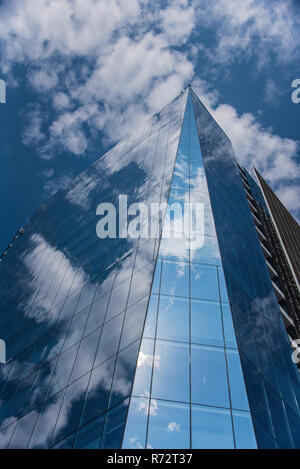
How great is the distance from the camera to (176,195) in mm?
23609

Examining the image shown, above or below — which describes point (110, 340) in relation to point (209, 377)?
above

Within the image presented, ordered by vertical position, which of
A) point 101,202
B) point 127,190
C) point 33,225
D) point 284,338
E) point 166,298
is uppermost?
point 33,225

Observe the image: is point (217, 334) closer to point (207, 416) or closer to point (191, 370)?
point (191, 370)

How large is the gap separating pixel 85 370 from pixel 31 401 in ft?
16.8

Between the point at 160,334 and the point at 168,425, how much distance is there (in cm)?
374

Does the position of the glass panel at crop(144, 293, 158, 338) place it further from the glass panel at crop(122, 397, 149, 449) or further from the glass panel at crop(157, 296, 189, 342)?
the glass panel at crop(122, 397, 149, 449)

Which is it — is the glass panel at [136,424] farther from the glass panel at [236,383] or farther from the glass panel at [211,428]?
the glass panel at [236,383]

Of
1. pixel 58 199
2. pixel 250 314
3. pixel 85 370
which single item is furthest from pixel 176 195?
pixel 58 199

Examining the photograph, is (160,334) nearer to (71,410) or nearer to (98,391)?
(98,391)

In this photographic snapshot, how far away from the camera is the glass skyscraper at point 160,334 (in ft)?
42.4

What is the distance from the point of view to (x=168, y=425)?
39.7ft

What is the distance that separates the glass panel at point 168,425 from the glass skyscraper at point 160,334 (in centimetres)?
4

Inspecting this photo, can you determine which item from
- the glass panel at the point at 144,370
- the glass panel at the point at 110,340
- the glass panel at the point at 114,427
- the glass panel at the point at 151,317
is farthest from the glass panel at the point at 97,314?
the glass panel at the point at 114,427

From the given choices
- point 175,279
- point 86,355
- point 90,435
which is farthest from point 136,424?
point 175,279
